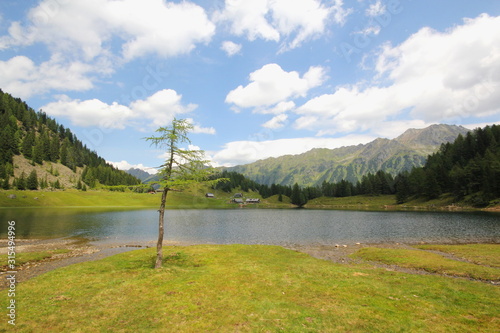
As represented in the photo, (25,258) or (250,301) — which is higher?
(250,301)

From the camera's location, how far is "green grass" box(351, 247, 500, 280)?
2562 centimetres

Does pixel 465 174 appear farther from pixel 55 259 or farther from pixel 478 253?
pixel 55 259

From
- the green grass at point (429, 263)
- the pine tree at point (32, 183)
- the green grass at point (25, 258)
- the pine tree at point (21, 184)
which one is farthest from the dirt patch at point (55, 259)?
the pine tree at point (32, 183)

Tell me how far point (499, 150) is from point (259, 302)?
7267 inches

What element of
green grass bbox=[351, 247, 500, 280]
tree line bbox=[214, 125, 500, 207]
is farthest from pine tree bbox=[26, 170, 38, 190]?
tree line bbox=[214, 125, 500, 207]

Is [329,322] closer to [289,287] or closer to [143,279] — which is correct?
[289,287]

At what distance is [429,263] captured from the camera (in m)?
30.4

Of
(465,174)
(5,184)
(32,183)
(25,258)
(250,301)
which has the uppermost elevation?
(465,174)

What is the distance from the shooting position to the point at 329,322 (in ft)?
43.6

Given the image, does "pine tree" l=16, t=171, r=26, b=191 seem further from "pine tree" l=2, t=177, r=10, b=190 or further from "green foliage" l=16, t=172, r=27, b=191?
"pine tree" l=2, t=177, r=10, b=190

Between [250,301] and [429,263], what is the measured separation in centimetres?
2659

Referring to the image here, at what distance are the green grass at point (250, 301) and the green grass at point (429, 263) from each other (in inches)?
252

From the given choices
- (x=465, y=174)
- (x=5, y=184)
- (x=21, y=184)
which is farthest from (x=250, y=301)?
(x=21, y=184)

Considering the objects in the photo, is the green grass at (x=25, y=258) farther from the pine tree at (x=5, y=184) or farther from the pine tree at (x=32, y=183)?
the pine tree at (x=32, y=183)
